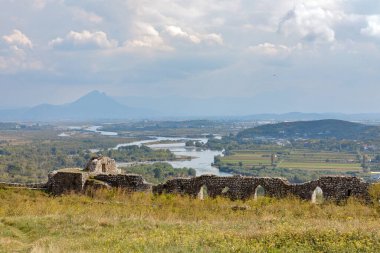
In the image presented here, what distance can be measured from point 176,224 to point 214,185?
22.6 feet

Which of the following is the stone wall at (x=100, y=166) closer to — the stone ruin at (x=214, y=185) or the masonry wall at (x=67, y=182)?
the stone ruin at (x=214, y=185)

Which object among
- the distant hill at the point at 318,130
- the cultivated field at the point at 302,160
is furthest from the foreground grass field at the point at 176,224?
the distant hill at the point at 318,130

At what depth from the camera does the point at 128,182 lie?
23250 mm

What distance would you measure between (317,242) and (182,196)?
11.0 meters

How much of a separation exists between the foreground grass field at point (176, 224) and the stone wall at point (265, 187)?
1.03 m

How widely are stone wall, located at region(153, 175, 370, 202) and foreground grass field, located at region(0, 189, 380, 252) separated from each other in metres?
1.03

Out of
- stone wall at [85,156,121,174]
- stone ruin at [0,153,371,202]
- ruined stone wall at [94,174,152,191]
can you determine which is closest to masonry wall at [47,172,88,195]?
stone ruin at [0,153,371,202]

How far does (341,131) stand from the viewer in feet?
499

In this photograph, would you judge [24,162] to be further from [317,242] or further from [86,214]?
[317,242]

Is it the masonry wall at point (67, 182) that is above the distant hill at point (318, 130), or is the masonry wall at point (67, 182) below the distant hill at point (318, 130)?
above

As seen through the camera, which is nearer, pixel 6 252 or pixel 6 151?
pixel 6 252

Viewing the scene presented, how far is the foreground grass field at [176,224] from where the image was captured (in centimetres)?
1175

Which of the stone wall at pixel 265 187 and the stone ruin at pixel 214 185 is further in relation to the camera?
the stone ruin at pixel 214 185

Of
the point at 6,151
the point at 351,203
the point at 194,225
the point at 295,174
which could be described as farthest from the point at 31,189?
the point at 6,151
